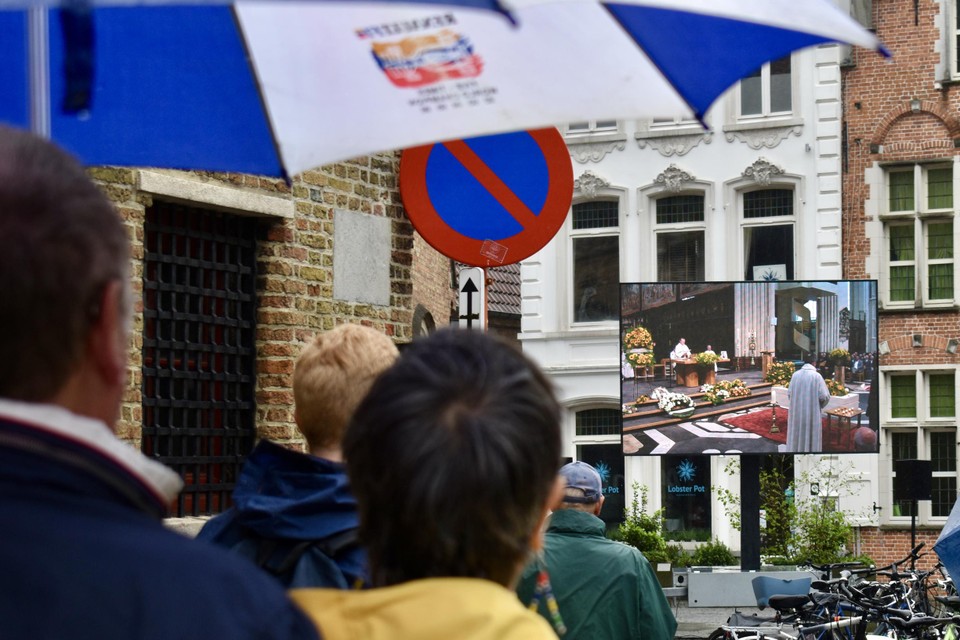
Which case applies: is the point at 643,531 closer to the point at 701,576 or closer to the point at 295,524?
the point at 701,576

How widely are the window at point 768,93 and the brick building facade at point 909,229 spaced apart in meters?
1.12

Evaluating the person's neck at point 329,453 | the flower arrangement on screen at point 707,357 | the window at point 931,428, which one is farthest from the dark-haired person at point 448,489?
the window at point 931,428

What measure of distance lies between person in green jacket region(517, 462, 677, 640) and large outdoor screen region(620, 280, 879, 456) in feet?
59.6

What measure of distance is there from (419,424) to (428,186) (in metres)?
3.70

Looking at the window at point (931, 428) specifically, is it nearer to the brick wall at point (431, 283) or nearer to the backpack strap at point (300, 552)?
the brick wall at point (431, 283)

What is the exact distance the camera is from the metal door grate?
650 cm

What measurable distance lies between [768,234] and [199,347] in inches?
962

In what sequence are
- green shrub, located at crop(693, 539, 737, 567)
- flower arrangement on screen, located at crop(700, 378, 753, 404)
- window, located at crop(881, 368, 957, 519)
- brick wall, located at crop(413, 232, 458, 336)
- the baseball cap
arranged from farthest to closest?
window, located at crop(881, 368, 957, 519), green shrub, located at crop(693, 539, 737, 567), flower arrangement on screen, located at crop(700, 378, 753, 404), brick wall, located at crop(413, 232, 458, 336), the baseball cap

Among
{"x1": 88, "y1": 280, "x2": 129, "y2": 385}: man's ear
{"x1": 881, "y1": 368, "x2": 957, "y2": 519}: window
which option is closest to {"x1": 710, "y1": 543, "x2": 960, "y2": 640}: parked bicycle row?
{"x1": 88, "y1": 280, "x2": 129, "y2": 385}: man's ear

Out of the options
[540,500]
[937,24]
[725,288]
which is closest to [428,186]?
[540,500]

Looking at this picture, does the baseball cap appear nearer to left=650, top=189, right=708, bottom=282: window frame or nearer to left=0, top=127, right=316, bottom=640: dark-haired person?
left=0, top=127, right=316, bottom=640: dark-haired person

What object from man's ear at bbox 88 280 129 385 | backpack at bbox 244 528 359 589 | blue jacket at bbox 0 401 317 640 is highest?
man's ear at bbox 88 280 129 385

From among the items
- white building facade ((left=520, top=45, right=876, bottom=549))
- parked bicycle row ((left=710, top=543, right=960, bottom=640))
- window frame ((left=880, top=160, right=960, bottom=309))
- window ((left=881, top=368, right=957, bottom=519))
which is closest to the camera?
parked bicycle row ((left=710, top=543, right=960, bottom=640))

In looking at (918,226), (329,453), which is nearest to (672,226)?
(918,226)
